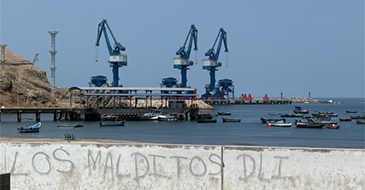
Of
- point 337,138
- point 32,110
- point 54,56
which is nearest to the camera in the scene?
point 337,138

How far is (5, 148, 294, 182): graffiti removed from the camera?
11.3m

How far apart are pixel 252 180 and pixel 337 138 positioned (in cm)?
Result: 5572

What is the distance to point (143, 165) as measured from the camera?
457 inches

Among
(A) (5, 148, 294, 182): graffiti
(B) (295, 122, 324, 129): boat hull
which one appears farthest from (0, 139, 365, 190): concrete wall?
(B) (295, 122, 324, 129): boat hull

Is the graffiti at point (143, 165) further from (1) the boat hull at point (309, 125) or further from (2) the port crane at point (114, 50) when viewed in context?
(2) the port crane at point (114, 50)

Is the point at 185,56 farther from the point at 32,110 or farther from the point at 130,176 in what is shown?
the point at 130,176

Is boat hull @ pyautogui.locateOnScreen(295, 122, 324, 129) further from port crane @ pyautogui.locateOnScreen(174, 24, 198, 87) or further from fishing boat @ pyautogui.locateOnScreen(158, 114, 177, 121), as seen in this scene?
port crane @ pyautogui.locateOnScreen(174, 24, 198, 87)

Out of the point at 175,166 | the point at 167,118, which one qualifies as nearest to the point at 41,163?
the point at 175,166

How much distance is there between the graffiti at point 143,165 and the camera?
11.3 meters

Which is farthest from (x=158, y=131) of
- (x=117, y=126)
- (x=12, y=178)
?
(x=12, y=178)

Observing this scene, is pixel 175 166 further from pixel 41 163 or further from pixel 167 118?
pixel 167 118

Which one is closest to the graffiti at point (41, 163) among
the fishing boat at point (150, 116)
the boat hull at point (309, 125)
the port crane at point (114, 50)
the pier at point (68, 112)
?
A: the boat hull at point (309, 125)

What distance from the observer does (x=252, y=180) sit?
11.2 metres

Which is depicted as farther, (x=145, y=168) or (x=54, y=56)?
(x=54, y=56)
